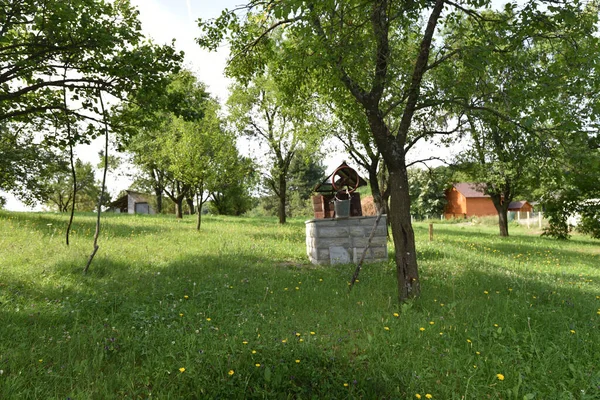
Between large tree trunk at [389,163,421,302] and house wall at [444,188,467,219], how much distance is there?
52.7 meters

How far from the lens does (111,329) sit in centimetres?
542

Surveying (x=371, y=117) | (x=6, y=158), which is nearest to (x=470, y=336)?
(x=371, y=117)

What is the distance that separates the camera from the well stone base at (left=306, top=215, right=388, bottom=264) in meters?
11.3

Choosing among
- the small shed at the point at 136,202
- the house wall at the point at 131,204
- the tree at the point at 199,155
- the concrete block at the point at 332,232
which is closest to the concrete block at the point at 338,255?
the concrete block at the point at 332,232

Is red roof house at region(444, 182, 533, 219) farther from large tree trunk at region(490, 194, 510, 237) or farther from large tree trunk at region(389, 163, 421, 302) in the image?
large tree trunk at region(389, 163, 421, 302)

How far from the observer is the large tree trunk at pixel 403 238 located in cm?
727

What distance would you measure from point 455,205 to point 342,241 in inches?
2075

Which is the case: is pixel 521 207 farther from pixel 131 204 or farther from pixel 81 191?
pixel 81 191

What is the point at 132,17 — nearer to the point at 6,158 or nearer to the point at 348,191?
the point at 348,191

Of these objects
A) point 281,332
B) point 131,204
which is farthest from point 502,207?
point 131,204

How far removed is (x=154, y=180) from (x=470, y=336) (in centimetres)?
4150

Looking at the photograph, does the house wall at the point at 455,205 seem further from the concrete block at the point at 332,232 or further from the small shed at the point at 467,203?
the concrete block at the point at 332,232

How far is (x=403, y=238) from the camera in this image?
7.33 metres

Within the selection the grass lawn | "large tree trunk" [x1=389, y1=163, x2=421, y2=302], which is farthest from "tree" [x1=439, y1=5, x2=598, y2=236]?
the grass lawn
